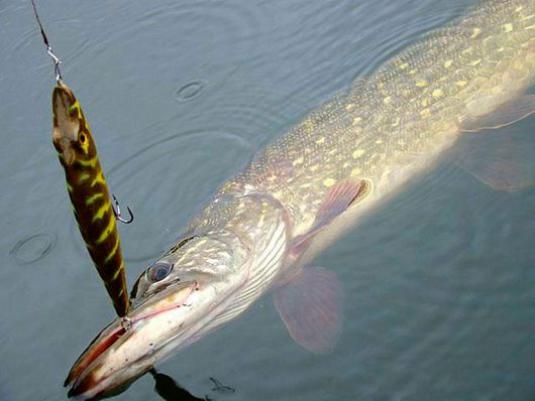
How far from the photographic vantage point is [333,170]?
3.74 meters

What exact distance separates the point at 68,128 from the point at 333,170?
2.31 m

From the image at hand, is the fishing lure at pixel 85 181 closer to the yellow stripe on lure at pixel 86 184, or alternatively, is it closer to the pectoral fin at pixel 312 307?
the yellow stripe on lure at pixel 86 184

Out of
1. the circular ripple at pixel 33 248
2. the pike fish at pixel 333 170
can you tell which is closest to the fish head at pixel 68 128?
the pike fish at pixel 333 170

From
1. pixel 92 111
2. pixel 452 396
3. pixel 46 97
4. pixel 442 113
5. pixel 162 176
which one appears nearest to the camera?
pixel 452 396

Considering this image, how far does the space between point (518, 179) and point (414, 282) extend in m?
0.88

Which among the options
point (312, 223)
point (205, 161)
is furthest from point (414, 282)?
point (205, 161)

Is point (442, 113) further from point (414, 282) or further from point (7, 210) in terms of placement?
point (7, 210)

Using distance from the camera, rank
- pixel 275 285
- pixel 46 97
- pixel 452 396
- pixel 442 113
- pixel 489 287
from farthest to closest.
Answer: pixel 46 97 → pixel 442 113 → pixel 275 285 → pixel 489 287 → pixel 452 396

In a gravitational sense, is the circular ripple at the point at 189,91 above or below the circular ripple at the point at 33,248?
above

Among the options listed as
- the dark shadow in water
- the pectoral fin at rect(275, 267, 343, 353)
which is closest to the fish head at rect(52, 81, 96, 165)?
the dark shadow in water

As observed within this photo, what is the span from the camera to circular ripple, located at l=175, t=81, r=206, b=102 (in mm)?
5016

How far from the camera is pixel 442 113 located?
3.84 m

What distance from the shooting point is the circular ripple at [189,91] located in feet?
16.5

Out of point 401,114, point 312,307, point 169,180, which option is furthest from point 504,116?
point 169,180
